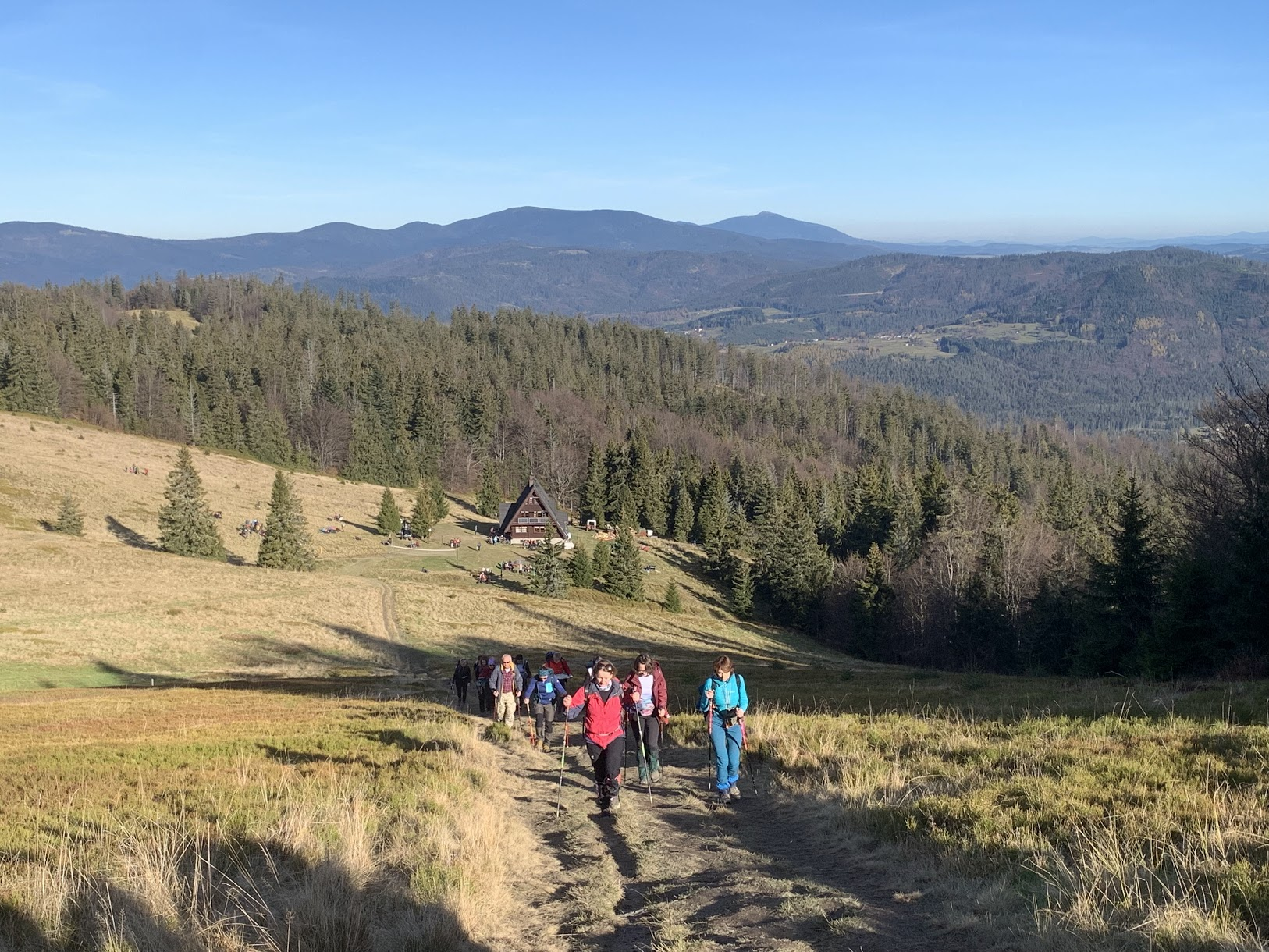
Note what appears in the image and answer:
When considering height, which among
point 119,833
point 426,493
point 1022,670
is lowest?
point 1022,670

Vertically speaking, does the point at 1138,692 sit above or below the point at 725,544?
above

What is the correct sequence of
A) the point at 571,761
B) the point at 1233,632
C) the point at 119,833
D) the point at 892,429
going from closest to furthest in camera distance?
1. the point at 119,833
2. the point at 571,761
3. the point at 1233,632
4. the point at 892,429

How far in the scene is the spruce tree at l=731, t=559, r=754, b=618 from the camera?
8188 cm

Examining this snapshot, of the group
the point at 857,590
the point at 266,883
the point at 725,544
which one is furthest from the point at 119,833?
the point at 725,544

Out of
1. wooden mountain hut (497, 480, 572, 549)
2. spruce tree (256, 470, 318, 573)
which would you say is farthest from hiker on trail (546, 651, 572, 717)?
wooden mountain hut (497, 480, 572, 549)

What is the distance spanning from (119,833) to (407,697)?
61.3ft

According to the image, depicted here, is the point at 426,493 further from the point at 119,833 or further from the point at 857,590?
the point at 119,833

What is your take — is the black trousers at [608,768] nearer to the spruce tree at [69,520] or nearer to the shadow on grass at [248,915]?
the shadow on grass at [248,915]

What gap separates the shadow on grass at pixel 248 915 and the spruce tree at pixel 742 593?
75.3 m

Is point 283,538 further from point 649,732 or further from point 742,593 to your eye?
point 649,732

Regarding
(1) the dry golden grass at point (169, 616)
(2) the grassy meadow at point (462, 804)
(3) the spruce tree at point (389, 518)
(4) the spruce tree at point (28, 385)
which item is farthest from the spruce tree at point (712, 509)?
(4) the spruce tree at point (28, 385)

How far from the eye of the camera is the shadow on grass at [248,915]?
21.0 feet

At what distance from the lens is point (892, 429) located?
612 ft

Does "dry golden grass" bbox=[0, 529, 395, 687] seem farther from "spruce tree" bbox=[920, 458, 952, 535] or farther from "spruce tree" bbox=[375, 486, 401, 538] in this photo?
"spruce tree" bbox=[920, 458, 952, 535]
